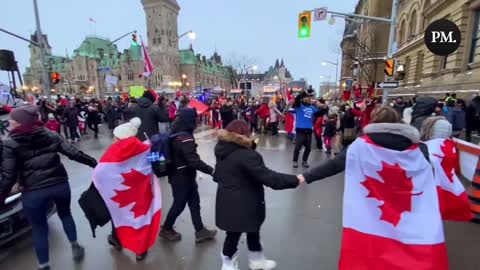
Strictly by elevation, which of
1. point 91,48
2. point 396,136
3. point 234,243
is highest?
point 91,48

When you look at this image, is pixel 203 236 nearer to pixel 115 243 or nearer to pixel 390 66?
pixel 115 243

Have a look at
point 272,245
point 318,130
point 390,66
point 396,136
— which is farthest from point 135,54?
point 396,136

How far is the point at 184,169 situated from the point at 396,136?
2.50m

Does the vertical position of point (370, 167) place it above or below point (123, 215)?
above

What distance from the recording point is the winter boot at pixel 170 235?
3989 mm

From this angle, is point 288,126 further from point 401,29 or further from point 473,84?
point 401,29

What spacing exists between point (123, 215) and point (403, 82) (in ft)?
99.7

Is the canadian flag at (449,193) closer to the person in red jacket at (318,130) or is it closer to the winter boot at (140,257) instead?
the winter boot at (140,257)

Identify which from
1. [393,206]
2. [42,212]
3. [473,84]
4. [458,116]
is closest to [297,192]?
[393,206]

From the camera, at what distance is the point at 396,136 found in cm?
236

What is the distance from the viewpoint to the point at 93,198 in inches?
133

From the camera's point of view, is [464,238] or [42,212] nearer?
[42,212]

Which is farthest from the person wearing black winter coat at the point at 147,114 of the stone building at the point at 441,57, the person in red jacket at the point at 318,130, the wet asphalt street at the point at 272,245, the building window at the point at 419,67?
the building window at the point at 419,67

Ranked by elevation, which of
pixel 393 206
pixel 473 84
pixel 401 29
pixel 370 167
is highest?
pixel 401 29
